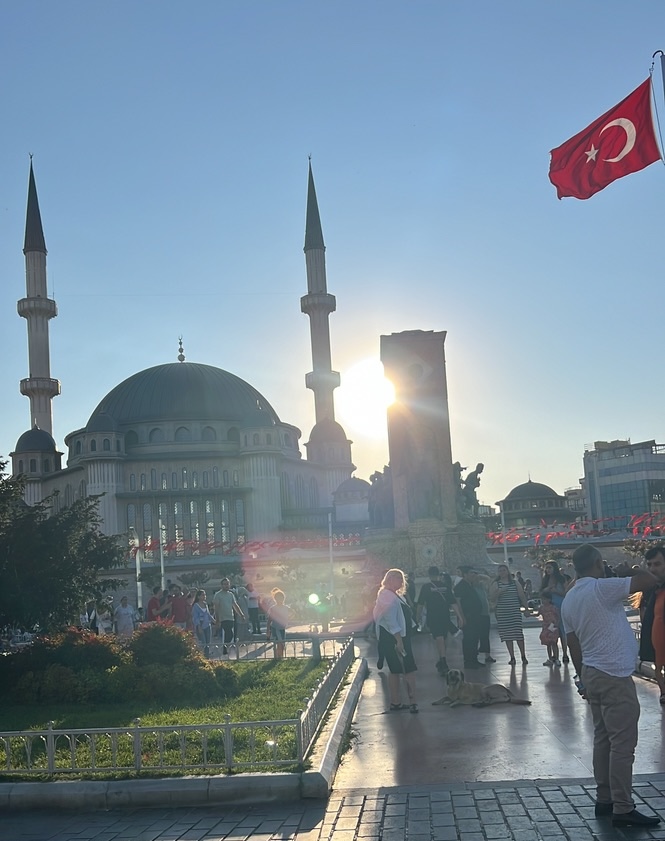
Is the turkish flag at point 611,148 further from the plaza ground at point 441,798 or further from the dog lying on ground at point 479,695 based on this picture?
the plaza ground at point 441,798

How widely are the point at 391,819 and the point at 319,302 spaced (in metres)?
61.5

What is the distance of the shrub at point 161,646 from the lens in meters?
12.2

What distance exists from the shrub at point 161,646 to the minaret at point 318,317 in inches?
2114

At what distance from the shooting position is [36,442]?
69.4 metres

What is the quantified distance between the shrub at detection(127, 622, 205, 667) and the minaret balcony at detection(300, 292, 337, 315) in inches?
2158

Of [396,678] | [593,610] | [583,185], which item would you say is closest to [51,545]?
[396,678]

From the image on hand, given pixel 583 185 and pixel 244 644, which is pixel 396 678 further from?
pixel 244 644

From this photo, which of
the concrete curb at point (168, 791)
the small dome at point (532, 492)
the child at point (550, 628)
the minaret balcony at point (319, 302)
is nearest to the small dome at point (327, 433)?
the minaret balcony at point (319, 302)

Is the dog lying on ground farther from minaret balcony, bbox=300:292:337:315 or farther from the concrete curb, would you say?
minaret balcony, bbox=300:292:337:315

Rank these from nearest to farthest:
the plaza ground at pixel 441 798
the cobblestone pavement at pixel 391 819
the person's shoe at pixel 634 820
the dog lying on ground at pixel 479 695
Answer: the person's shoe at pixel 634 820 < the cobblestone pavement at pixel 391 819 < the plaza ground at pixel 441 798 < the dog lying on ground at pixel 479 695

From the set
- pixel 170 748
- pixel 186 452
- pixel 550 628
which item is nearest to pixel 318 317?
pixel 186 452

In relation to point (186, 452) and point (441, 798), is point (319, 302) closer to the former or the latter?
point (186, 452)

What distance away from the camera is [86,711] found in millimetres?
10883

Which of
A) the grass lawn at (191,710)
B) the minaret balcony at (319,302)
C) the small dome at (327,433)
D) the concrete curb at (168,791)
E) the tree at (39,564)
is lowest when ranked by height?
the grass lawn at (191,710)
